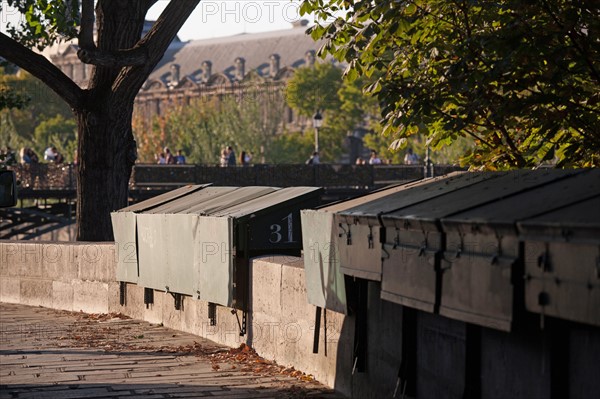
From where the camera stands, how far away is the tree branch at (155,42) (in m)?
19.9

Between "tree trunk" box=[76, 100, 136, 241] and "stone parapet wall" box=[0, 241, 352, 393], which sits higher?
"tree trunk" box=[76, 100, 136, 241]

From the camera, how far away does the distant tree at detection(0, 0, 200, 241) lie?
19.8m

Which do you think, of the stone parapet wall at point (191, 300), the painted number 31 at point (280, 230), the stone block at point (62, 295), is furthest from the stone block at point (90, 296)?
the painted number 31 at point (280, 230)

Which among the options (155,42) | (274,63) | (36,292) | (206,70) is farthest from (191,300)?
(206,70)

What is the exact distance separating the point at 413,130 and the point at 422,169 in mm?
45967

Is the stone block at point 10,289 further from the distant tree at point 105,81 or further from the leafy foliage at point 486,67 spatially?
the leafy foliage at point 486,67

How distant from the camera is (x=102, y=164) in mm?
20766

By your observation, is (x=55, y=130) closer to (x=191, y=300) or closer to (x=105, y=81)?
(x=105, y=81)

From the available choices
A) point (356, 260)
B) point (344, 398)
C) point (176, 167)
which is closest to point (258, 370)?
point (344, 398)

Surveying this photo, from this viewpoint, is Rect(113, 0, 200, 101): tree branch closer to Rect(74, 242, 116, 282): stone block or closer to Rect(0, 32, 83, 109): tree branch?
Rect(0, 32, 83, 109): tree branch

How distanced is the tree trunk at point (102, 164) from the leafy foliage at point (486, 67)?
7466mm

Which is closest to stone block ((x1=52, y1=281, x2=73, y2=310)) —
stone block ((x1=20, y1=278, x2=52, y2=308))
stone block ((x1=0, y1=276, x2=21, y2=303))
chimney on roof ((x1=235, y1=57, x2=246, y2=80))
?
stone block ((x1=20, y1=278, x2=52, y2=308))

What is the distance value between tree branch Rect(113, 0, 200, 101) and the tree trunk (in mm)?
296

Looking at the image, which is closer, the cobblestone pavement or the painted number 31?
the cobblestone pavement
